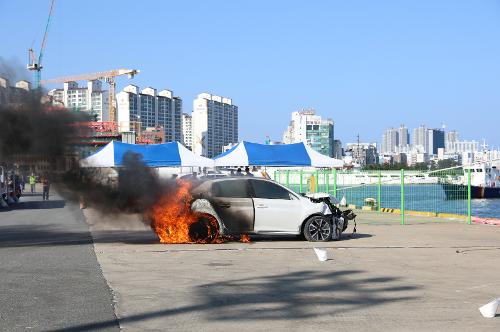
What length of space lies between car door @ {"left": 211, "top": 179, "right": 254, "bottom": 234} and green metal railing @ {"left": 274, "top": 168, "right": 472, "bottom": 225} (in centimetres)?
637

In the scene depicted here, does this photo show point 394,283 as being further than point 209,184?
No

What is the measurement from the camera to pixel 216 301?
8484 mm

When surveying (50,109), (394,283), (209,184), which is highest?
(50,109)

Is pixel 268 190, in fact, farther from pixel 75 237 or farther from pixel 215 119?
pixel 215 119

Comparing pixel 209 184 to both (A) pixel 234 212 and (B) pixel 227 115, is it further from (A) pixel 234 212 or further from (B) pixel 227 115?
(B) pixel 227 115

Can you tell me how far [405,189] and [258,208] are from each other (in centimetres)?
947

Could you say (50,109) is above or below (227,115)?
below

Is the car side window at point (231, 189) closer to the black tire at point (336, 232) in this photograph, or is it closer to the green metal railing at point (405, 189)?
the black tire at point (336, 232)

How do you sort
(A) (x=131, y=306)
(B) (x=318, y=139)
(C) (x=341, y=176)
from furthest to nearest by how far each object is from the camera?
(B) (x=318, y=139) → (C) (x=341, y=176) → (A) (x=131, y=306)

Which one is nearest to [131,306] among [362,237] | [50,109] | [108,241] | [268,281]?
[268,281]

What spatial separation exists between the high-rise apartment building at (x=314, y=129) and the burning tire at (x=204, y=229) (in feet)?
353

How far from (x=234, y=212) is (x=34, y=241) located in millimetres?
4871

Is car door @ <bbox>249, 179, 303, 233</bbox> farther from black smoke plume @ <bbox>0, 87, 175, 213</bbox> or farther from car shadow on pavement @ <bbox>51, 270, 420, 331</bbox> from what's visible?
car shadow on pavement @ <bbox>51, 270, 420, 331</bbox>

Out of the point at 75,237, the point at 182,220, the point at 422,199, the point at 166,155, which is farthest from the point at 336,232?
the point at 422,199
